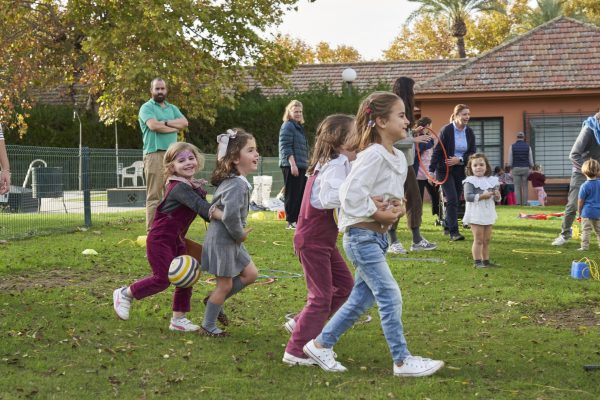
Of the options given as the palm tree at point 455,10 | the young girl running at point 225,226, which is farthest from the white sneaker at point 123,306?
the palm tree at point 455,10

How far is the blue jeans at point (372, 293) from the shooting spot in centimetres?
582

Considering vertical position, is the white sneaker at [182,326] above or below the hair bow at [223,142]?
below

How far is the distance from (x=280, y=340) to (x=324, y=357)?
0.96 metres

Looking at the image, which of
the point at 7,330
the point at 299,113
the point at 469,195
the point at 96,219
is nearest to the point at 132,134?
the point at 96,219

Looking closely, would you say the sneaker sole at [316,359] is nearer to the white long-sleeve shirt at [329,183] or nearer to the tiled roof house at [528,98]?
the white long-sleeve shirt at [329,183]

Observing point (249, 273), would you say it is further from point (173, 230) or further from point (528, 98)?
point (528, 98)

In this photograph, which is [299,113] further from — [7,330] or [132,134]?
[132,134]

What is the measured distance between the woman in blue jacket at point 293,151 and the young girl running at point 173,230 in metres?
7.48

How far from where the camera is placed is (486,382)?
18.7 feet

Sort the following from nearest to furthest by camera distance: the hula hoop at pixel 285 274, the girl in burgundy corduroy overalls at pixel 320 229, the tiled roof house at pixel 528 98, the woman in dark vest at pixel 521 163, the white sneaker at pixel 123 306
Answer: the girl in burgundy corduroy overalls at pixel 320 229
the white sneaker at pixel 123 306
the hula hoop at pixel 285 274
the woman in dark vest at pixel 521 163
the tiled roof house at pixel 528 98

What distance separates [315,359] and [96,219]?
40.7 feet

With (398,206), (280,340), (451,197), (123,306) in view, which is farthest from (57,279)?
(451,197)

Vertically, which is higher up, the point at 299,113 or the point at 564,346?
the point at 299,113

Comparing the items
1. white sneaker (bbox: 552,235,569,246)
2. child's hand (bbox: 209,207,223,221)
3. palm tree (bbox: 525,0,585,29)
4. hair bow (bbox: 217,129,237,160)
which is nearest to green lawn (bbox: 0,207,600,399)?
child's hand (bbox: 209,207,223,221)
